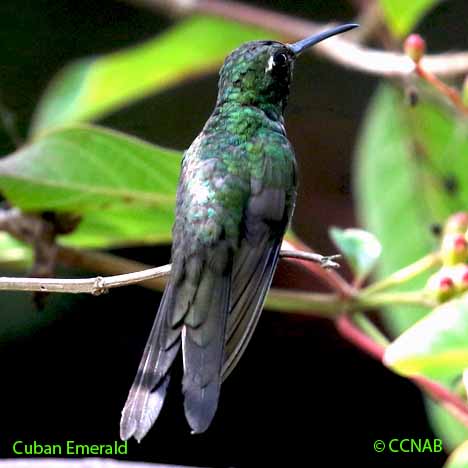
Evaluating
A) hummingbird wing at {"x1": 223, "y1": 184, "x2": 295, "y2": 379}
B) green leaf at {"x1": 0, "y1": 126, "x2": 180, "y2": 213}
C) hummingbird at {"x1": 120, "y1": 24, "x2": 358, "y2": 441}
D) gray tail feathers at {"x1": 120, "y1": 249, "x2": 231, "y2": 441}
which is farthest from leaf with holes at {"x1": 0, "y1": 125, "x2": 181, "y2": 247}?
gray tail feathers at {"x1": 120, "y1": 249, "x2": 231, "y2": 441}

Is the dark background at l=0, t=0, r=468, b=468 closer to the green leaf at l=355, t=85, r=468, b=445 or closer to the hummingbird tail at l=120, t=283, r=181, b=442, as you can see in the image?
the green leaf at l=355, t=85, r=468, b=445

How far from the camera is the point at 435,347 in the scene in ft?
Answer: 4.64

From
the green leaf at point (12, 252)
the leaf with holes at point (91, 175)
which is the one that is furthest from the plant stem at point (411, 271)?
the green leaf at point (12, 252)

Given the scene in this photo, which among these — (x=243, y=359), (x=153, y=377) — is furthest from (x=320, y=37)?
(x=243, y=359)

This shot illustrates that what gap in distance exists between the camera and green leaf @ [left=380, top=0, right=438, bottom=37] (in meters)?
2.97

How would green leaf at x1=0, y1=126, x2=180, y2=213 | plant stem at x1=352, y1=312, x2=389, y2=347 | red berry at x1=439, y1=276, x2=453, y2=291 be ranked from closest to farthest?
red berry at x1=439, y1=276, x2=453, y2=291, plant stem at x1=352, y1=312, x2=389, y2=347, green leaf at x1=0, y1=126, x2=180, y2=213

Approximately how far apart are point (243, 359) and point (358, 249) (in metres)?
1.69

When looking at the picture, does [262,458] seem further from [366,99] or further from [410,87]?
[366,99]

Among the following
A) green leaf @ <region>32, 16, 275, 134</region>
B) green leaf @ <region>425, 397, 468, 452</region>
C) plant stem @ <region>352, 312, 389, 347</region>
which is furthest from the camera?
green leaf @ <region>32, 16, 275, 134</region>

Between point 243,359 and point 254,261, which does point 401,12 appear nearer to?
point 254,261

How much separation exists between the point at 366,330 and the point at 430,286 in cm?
27

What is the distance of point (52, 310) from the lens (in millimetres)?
3736

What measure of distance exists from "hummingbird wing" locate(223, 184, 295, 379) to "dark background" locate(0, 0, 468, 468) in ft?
3.90

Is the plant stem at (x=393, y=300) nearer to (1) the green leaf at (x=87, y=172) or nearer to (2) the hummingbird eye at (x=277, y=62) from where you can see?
(1) the green leaf at (x=87, y=172)
